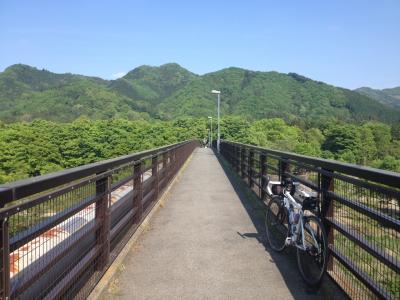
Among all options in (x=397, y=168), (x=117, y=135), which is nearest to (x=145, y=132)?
(x=117, y=135)

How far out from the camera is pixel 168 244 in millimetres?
6297

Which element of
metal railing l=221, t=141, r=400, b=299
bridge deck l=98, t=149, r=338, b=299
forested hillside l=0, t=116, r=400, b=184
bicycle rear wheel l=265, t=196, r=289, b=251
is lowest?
forested hillside l=0, t=116, r=400, b=184

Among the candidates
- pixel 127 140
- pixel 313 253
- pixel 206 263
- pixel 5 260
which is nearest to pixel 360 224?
pixel 313 253

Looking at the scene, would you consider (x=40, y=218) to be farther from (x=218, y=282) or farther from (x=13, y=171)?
(x=13, y=171)

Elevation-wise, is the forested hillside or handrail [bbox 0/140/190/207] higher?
handrail [bbox 0/140/190/207]

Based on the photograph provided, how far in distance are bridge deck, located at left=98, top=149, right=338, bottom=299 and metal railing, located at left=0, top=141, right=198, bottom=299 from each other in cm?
41

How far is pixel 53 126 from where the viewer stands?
4065 inches

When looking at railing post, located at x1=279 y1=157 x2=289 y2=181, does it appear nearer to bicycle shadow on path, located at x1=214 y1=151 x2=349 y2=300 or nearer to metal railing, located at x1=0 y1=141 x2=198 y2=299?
bicycle shadow on path, located at x1=214 y1=151 x2=349 y2=300

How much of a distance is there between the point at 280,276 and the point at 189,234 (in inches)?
90.5

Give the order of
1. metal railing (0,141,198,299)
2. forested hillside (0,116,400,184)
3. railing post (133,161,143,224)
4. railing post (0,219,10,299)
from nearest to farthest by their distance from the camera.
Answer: railing post (0,219,10,299)
metal railing (0,141,198,299)
railing post (133,161,143,224)
forested hillside (0,116,400,184)

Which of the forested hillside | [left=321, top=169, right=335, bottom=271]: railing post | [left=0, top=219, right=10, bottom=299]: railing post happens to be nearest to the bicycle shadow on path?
[left=321, top=169, right=335, bottom=271]: railing post

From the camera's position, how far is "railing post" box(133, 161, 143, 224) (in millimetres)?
6611

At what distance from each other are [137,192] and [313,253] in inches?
123

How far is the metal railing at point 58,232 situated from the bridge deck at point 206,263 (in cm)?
41
